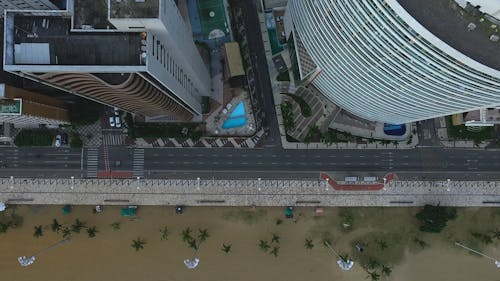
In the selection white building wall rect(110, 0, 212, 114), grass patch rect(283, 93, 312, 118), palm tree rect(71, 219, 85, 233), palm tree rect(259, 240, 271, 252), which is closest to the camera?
white building wall rect(110, 0, 212, 114)

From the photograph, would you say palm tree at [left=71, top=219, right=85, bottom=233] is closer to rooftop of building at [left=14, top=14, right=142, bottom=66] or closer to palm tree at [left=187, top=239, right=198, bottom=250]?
palm tree at [left=187, top=239, right=198, bottom=250]

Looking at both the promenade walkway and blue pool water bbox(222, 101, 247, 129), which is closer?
the promenade walkway

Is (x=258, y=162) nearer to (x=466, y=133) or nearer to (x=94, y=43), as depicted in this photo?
(x=466, y=133)

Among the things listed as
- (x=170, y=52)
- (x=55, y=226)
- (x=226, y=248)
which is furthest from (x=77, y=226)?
(x=170, y=52)

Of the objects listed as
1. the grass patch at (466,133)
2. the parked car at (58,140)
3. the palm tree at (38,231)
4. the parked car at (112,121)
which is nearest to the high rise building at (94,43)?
the parked car at (112,121)

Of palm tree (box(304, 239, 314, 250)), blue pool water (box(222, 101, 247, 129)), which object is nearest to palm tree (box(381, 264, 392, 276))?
palm tree (box(304, 239, 314, 250))

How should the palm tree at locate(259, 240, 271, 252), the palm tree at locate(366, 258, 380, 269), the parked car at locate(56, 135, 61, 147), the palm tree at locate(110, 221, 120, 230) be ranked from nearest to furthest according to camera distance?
the palm tree at locate(259, 240, 271, 252) → the parked car at locate(56, 135, 61, 147) → the palm tree at locate(366, 258, 380, 269) → the palm tree at locate(110, 221, 120, 230)

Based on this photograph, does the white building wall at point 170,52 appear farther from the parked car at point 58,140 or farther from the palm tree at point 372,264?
the palm tree at point 372,264

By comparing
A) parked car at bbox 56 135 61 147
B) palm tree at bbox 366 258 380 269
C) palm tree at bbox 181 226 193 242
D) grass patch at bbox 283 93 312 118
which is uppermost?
grass patch at bbox 283 93 312 118
